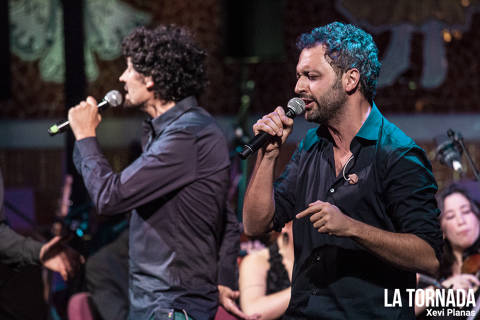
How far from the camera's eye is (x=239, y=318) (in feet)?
6.96

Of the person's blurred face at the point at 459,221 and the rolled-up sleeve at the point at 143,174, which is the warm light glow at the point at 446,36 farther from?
the rolled-up sleeve at the point at 143,174

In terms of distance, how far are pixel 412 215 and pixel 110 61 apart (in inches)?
157

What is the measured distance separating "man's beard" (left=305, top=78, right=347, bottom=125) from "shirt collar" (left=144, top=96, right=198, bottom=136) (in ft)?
2.28

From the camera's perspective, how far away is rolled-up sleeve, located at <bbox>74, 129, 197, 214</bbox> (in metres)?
1.92

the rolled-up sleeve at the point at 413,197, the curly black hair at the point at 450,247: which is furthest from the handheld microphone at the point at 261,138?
the curly black hair at the point at 450,247

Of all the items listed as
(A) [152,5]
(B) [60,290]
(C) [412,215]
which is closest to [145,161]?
(C) [412,215]

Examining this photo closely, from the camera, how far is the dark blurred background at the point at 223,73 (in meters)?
4.77

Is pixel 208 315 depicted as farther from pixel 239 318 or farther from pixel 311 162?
pixel 311 162

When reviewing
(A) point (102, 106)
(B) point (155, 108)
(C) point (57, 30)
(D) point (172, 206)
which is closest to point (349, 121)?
(D) point (172, 206)

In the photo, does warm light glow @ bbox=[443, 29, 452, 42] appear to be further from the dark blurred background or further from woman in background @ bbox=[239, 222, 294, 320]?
woman in background @ bbox=[239, 222, 294, 320]

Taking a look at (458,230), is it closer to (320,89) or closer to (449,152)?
(449,152)

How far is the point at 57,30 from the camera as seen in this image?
492cm

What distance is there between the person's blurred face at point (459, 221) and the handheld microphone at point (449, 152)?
0.63 metres

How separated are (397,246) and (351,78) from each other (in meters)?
0.49
